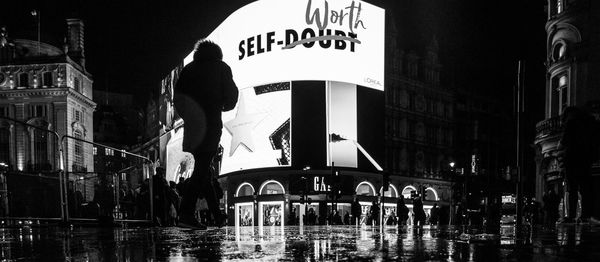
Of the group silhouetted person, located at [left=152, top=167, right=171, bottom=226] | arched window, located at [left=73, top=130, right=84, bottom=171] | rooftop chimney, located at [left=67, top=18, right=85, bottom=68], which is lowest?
silhouetted person, located at [left=152, top=167, right=171, bottom=226]

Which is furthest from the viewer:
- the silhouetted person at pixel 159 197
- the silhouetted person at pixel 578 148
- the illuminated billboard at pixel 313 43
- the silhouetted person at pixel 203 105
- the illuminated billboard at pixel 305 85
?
the illuminated billboard at pixel 313 43

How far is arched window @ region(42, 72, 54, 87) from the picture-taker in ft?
213

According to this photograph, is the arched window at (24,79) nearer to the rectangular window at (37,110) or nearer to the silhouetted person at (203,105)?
the rectangular window at (37,110)

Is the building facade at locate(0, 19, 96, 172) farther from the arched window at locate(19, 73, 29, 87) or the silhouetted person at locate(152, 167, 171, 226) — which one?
the silhouetted person at locate(152, 167, 171, 226)

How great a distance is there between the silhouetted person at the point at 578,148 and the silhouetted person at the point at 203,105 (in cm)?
549

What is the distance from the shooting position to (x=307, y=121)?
44.7 metres

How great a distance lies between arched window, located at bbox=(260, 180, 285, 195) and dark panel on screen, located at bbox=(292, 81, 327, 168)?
13.4ft

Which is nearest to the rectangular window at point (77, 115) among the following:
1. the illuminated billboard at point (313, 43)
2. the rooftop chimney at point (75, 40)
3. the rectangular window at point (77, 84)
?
the rectangular window at point (77, 84)

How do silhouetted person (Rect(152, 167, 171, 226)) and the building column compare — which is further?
the building column

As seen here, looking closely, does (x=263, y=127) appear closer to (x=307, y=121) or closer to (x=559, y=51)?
(x=307, y=121)

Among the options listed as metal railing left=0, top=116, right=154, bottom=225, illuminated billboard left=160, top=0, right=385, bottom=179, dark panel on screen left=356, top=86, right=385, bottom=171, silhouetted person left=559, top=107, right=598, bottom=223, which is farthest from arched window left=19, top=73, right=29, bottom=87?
silhouetted person left=559, top=107, right=598, bottom=223

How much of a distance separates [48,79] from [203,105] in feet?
208

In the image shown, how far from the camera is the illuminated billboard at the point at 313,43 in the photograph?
Result: 4522 centimetres

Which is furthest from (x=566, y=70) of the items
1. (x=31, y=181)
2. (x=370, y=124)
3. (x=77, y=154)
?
(x=31, y=181)
